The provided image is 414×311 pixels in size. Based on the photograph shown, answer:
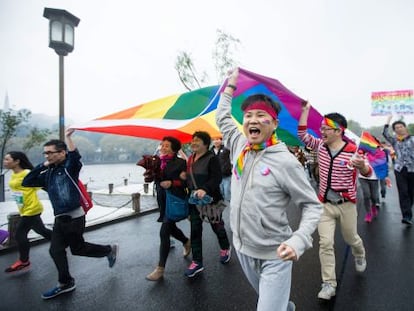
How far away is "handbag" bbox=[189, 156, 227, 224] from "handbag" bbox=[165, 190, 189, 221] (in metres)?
0.16

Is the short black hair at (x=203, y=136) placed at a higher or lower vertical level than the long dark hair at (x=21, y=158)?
higher

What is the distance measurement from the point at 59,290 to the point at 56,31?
5.36 meters

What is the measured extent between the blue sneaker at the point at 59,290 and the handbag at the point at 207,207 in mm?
1765

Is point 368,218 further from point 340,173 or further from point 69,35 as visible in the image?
point 69,35

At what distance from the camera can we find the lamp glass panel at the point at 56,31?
6.10m

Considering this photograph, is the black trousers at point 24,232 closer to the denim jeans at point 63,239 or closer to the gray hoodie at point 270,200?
the denim jeans at point 63,239

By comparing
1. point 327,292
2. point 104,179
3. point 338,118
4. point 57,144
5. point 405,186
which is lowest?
point 104,179

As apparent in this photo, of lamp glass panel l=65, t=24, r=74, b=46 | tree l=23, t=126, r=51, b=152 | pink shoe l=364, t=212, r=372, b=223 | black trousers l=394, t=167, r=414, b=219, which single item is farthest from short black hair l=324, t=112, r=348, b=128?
tree l=23, t=126, r=51, b=152

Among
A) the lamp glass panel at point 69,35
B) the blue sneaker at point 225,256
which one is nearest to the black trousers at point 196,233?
the blue sneaker at point 225,256

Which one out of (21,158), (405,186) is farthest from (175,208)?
(405,186)

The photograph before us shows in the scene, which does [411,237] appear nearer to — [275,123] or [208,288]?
[208,288]

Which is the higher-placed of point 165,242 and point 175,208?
point 175,208

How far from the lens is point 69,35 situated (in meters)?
6.30

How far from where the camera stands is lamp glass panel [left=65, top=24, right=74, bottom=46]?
6.23 metres
